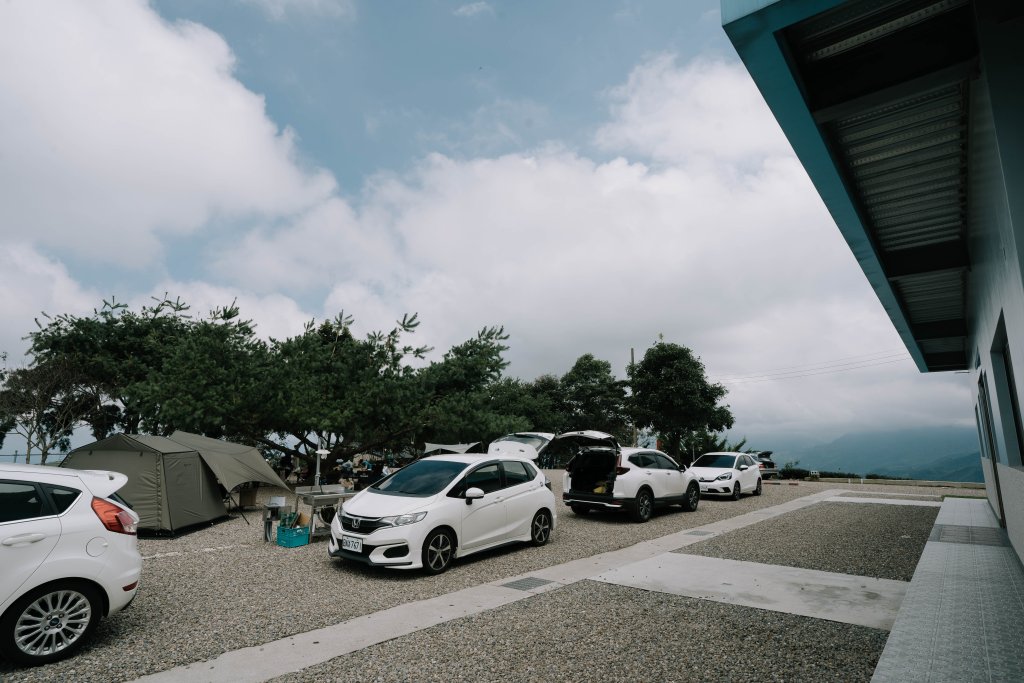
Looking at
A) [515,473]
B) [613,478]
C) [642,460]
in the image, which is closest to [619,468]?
[613,478]

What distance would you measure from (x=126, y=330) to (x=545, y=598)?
27773mm

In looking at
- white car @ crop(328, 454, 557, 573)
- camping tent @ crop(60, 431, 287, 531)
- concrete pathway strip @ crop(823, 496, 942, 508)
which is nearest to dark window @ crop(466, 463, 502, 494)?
white car @ crop(328, 454, 557, 573)

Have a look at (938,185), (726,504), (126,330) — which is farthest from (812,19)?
(126,330)

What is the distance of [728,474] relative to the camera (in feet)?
58.0

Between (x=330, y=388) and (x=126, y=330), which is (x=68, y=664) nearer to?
(x=330, y=388)

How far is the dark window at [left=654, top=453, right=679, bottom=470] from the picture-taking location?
1347cm

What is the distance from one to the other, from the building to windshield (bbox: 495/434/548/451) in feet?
44.4

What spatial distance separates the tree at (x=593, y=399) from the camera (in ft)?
126

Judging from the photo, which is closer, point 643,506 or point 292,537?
point 292,537

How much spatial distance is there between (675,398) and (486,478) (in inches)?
1074

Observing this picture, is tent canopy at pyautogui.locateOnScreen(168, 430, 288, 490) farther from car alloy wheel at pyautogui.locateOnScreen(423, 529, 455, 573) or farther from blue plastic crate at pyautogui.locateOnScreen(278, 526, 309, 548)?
car alloy wheel at pyautogui.locateOnScreen(423, 529, 455, 573)

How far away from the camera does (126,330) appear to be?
26.7 metres

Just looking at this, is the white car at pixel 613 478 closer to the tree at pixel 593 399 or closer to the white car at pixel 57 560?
the white car at pixel 57 560

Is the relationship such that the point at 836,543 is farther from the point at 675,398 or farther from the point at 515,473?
the point at 675,398
